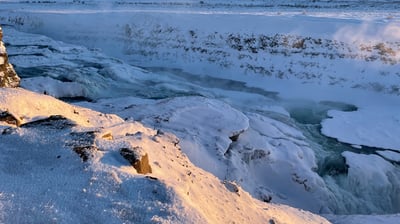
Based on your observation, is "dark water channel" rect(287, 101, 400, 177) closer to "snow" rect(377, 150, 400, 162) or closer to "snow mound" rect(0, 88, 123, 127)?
"snow" rect(377, 150, 400, 162)

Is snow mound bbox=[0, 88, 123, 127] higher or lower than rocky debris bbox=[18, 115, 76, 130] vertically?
lower

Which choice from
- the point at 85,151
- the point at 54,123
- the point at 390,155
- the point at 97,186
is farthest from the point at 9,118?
the point at 390,155

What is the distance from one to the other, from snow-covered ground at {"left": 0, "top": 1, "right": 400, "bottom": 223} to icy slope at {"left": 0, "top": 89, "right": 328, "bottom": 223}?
36 cm

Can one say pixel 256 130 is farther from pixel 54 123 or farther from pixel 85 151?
pixel 85 151

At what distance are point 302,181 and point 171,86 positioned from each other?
7.98 metres

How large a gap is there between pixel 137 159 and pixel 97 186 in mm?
862

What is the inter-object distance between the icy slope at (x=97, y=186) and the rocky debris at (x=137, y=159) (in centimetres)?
7

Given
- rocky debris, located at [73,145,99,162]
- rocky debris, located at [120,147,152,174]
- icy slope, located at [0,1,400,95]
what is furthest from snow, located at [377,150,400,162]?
rocky debris, located at [73,145,99,162]

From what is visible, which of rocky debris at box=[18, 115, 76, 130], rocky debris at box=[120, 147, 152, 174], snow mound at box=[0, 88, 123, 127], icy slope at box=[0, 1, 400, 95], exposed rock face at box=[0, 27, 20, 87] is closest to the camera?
rocky debris at box=[120, 147, 152, 174]

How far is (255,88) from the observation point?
59.1 ft

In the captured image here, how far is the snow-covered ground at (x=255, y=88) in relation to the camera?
Result: 10125 mm

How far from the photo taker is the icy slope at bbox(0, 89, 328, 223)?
4.51 metres

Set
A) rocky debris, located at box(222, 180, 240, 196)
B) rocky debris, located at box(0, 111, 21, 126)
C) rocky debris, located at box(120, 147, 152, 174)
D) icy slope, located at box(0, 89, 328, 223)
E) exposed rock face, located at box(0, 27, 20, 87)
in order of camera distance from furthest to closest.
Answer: exposed rock face, located at box(0, 27, 20, 87) → rocky debris, located at box(0, 111, 21, 126) → rocky debris, located at box(222, 180, 240, 196) → rocky debris, located at box(120, 147, 152, 174) → icy slope, located at box(0, 89, 328, 223)

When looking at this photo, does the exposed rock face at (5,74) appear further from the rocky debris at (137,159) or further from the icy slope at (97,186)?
the rocky debris at (137,159)
